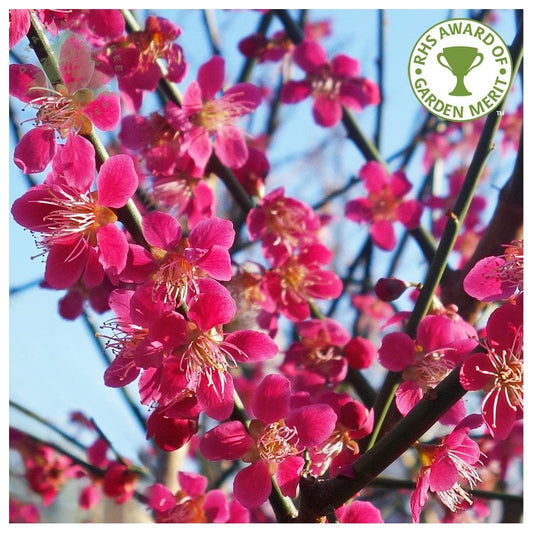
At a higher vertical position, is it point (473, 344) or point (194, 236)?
point (194, 236)

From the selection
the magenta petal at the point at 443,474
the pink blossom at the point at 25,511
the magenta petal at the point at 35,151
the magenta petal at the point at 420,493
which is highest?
the magenta petal at the point at 35,151

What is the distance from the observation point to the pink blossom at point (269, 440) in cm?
63

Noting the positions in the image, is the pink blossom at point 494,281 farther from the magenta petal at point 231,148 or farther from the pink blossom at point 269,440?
the magenta petal at point 231,148

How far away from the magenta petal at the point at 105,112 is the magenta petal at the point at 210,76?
8.4 inches

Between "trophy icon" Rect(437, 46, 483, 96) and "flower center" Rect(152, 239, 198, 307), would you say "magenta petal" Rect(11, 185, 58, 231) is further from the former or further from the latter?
"trophy icon" Rect(437, 46, 483, 96)

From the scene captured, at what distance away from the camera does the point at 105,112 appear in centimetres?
68

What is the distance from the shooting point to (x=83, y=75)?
690 mm

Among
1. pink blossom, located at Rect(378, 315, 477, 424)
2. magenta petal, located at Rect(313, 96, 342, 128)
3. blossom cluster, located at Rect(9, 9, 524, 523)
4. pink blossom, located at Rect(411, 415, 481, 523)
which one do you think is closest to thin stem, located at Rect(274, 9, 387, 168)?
magenta petal, located at Rect(313, 96, 342, 128)

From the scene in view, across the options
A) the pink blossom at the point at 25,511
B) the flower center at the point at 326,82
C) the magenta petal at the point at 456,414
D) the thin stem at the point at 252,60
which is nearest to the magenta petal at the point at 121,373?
the magenta petal at the point at 456,414

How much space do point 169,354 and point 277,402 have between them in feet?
0.37

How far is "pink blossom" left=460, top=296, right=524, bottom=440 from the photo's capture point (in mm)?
583

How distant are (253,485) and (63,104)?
41cm

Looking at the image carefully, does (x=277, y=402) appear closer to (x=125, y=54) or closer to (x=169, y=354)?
(x=169, y=354)
